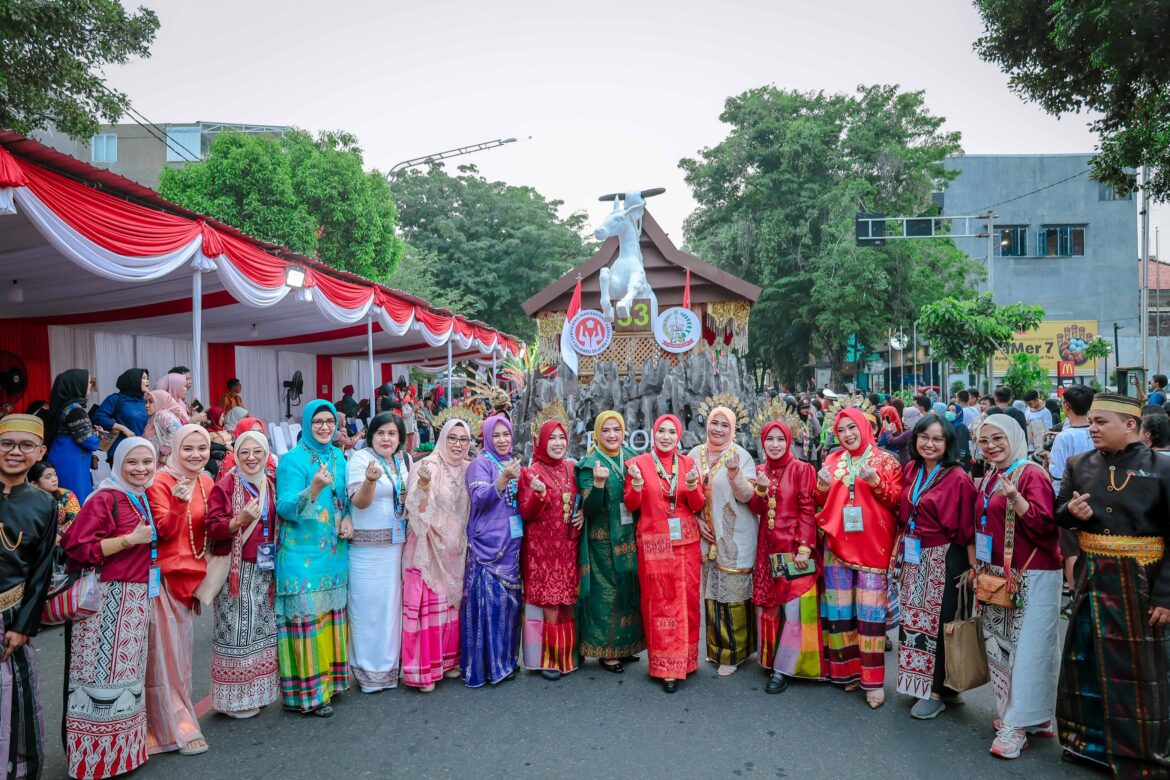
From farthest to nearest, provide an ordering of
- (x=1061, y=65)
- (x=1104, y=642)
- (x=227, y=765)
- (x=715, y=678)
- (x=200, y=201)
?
(x=200, y=201), (x=1061, y=65), (x=715, y=678), (x=227, y=765), (x=1104, y=642)

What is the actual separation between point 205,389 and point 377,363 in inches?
332

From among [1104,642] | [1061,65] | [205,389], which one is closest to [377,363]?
[205,389]

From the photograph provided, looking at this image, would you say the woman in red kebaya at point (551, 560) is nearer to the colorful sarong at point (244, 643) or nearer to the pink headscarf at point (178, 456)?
the colorful sarong at point (244, 643)

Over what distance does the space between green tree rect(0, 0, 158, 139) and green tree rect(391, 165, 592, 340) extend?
1818 cm

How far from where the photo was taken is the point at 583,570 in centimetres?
461

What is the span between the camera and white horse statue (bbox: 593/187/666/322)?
9.81 metres

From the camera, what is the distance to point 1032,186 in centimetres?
2600

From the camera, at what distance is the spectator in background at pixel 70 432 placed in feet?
19.3

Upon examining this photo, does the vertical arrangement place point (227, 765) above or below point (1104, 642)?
below

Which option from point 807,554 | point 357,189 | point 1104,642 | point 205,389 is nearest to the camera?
point 1104,642

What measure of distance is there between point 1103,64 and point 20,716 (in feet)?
34.0

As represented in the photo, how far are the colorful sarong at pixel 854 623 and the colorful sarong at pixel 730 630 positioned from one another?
499mm

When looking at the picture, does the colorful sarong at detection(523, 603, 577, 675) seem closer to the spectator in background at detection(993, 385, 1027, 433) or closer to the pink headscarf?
the pink headscarf

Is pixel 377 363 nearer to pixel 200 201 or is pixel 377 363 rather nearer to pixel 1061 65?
pixel 200 201
